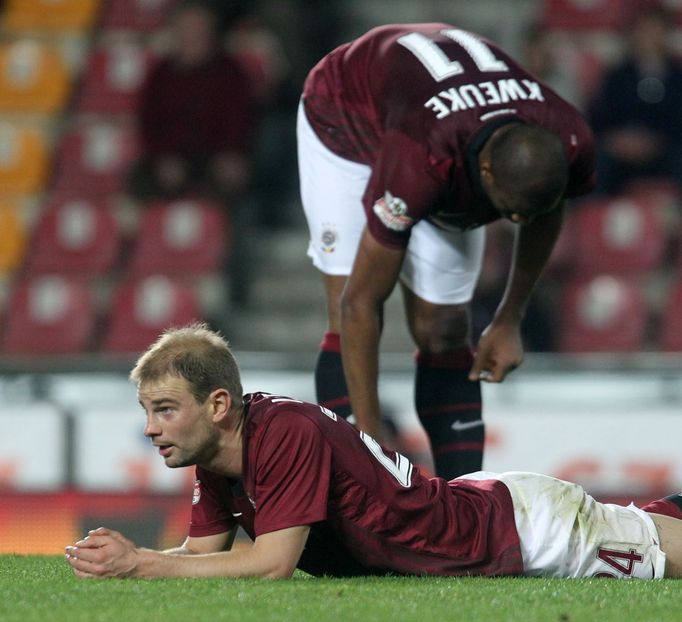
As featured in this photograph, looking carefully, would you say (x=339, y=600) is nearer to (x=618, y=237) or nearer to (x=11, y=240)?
(x=618, y=237)

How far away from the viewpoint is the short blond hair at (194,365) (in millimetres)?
3469

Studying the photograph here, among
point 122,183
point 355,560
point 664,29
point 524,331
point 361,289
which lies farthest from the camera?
point 122,183

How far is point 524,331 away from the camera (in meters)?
7.85

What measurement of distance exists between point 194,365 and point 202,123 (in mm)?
5680

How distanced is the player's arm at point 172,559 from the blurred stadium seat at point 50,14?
25.0 feet

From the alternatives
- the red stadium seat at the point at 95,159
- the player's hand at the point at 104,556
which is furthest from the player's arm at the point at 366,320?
the red stadium seat at the point at 95,159

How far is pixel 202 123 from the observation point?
29.5 ft

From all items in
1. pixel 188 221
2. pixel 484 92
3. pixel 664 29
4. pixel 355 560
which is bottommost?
pixel 355 560

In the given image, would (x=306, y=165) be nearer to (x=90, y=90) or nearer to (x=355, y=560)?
(x=355, y=560)

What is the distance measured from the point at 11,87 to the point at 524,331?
4.55m

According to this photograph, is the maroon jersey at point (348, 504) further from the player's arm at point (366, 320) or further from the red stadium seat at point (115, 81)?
the red stadium seat at point (115, 81)

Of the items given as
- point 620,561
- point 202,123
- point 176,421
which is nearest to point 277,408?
point 176,421

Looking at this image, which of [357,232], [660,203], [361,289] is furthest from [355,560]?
[660,203]

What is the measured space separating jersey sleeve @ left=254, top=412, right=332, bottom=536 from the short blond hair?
6.2 inches
